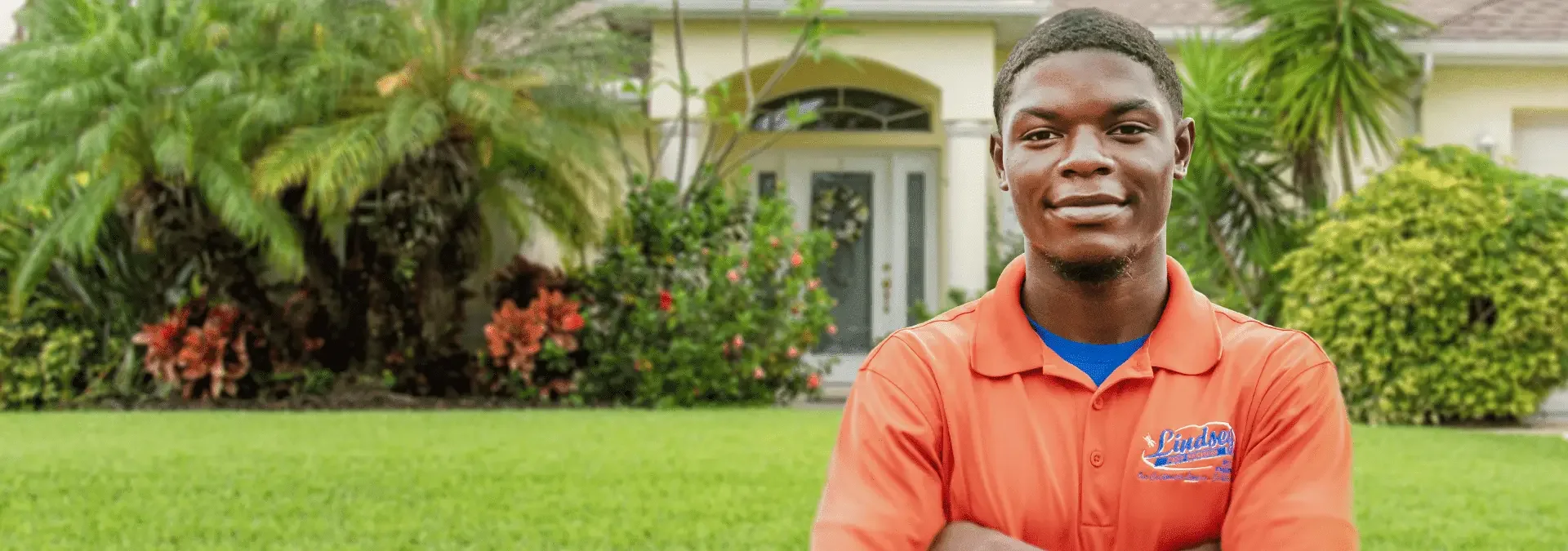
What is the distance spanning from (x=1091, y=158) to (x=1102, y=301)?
0.70 feet

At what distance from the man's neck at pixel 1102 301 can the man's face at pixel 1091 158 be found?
6cm

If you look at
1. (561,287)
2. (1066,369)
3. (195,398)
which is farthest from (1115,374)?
(195,398)

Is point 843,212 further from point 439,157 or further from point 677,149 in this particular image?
point 439,157

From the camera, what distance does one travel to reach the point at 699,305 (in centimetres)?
1145

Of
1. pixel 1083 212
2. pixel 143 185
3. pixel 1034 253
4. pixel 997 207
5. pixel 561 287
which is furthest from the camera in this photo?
pixel 997 207

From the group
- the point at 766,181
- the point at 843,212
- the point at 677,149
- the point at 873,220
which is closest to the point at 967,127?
the point at 873,220

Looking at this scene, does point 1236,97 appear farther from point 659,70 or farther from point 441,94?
point 441,94

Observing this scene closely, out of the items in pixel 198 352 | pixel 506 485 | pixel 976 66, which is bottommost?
pixel 506 485

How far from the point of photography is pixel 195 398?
39.0 feet

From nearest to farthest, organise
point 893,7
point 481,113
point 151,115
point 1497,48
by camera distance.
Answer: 1. point 481,113
2. point 151,115
3. point 1497,48
4. point 893,7

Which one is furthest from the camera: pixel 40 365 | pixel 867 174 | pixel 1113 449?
pixel 867 174

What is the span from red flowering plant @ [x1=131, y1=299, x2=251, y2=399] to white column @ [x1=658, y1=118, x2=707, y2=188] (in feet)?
13.0

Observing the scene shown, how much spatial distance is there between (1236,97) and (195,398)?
8925 mm

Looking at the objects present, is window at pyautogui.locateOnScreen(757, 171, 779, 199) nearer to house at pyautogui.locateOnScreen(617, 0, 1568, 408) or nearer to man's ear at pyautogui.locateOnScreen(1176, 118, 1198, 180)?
house at pyautogui.locateOnScreen(617, 0, 1568, 408)
